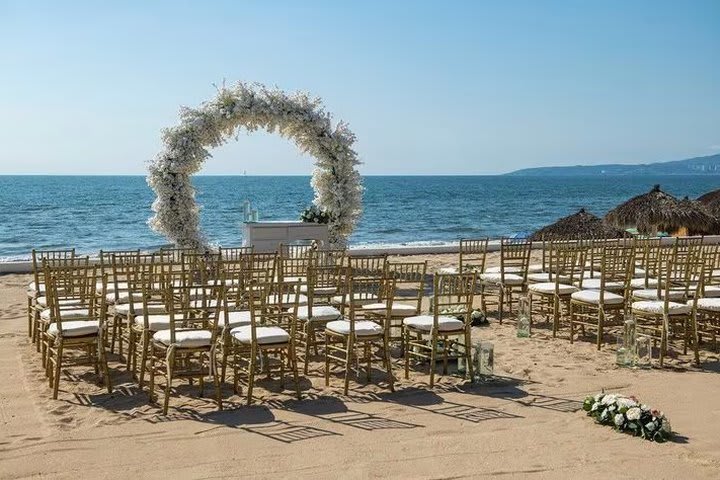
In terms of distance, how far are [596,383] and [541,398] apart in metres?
0.80

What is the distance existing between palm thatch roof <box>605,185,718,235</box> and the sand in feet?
41.9

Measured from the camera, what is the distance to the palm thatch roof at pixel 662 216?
20.2 meters

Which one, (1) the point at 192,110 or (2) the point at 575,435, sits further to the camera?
(1) the point at 192,110

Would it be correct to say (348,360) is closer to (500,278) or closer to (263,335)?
(263,335)

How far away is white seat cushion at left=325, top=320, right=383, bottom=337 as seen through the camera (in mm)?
7379

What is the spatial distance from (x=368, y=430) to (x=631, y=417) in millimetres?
1890

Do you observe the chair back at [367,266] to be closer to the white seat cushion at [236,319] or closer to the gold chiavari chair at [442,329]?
the gold chiavari chair at [442,329]

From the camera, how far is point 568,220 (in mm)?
21531

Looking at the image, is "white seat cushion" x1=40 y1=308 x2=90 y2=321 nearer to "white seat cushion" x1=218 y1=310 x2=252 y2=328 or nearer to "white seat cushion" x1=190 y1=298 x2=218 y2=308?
"white seat cushion" x1=190 y1=298 x2=218 y2=308

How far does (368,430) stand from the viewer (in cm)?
621

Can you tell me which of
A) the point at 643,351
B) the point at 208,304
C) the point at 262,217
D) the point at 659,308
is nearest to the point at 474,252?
the point at 659,308

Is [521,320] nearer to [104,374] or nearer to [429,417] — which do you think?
[429,417]

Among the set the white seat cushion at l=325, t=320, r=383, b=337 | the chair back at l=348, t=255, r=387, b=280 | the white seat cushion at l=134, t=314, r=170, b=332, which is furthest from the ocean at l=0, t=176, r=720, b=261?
the white seat cushion at l=134, t=314, r=170, b=332

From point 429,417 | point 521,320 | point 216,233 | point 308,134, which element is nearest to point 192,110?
point 308,134
